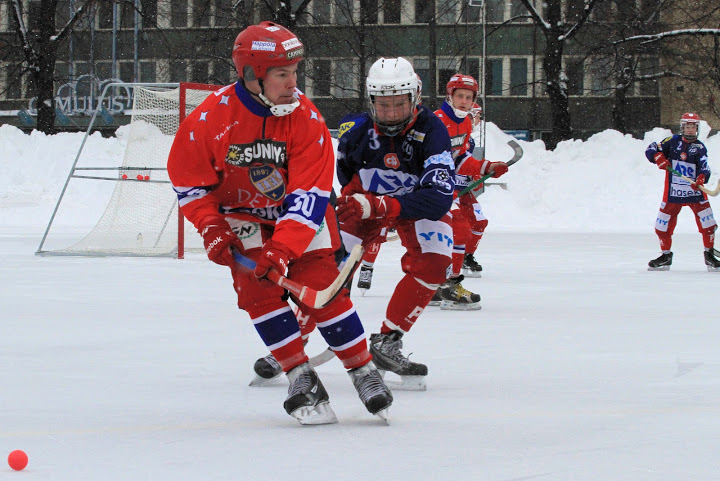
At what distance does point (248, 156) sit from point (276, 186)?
14 centimetres

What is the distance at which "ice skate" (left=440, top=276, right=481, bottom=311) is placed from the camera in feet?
22.4

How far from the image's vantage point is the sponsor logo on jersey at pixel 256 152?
11.2 ft

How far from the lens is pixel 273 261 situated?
10.4ft

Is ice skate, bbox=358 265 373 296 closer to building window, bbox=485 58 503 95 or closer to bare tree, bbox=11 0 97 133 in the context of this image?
bare tree, bbox=11 0 97 133

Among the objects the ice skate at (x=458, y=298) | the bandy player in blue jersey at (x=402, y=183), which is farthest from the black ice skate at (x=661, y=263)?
the bandy player in blue jersey at (x=402, y=183)

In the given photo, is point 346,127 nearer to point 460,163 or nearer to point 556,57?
point 460,163

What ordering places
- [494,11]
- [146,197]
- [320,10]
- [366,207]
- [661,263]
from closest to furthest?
[366,207], [661,263], [146,197], [320,10], [494,11]

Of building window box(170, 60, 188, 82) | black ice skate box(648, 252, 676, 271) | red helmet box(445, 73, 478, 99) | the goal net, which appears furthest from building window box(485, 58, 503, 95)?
red helmet box(445, 73, 478, 99)

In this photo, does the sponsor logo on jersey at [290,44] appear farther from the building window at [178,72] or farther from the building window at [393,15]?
the building window at [393,15]

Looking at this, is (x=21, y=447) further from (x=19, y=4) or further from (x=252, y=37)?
(x=19, y=4)

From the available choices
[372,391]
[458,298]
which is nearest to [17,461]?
[372,391]

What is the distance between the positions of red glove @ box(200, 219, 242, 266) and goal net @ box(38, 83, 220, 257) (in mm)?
7518

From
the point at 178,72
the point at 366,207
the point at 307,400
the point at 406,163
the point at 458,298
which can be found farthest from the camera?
the point at 178,72

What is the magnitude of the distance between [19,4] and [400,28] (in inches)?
529
